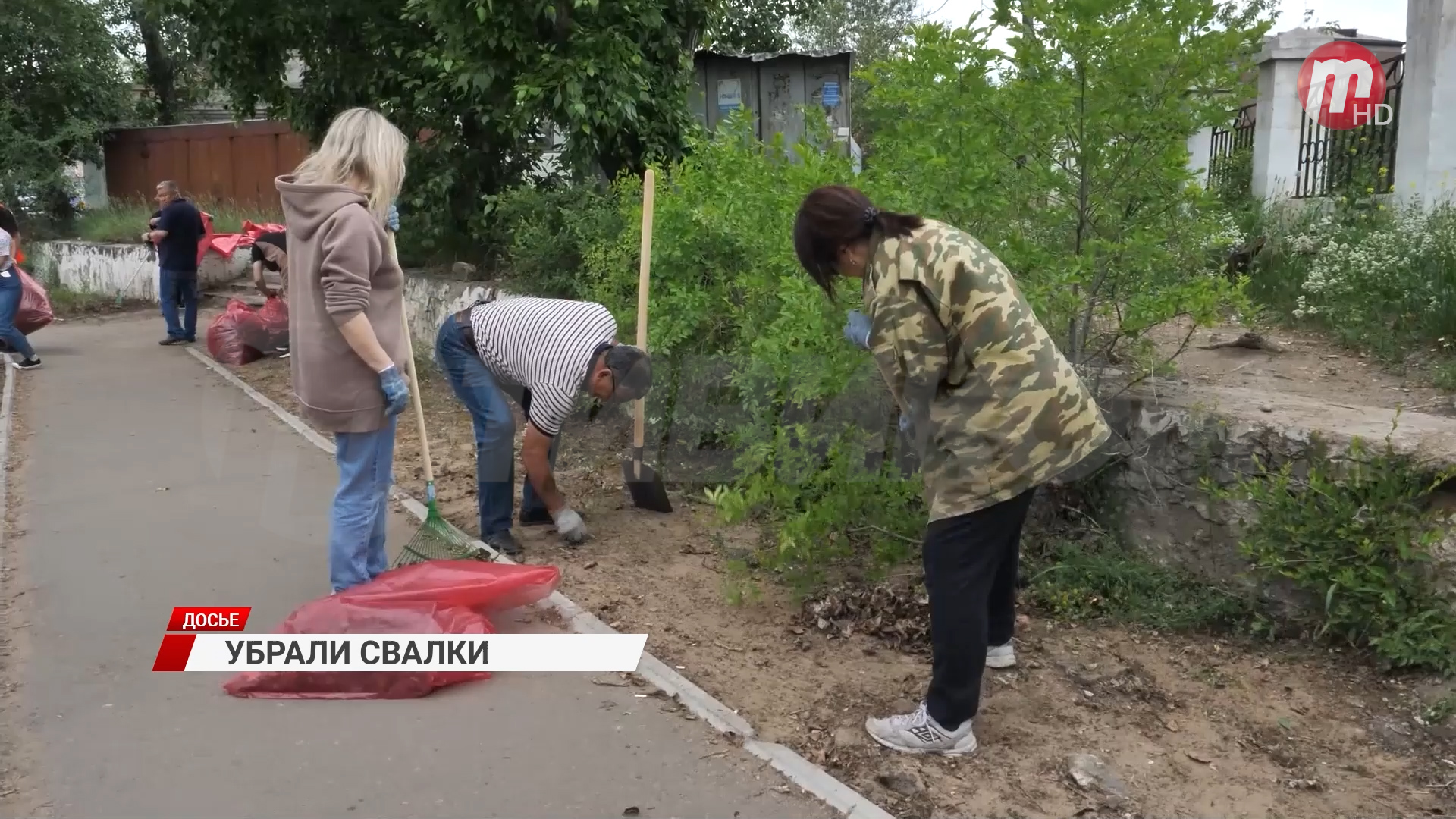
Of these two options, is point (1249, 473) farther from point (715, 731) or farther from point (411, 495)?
point (411, 495)

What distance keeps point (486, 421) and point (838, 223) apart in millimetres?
2264

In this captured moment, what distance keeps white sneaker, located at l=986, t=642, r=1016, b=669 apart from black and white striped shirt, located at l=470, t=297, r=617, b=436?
76.0 inches

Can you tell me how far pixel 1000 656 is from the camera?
3738 millimetres

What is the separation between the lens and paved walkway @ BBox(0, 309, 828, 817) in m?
3.04

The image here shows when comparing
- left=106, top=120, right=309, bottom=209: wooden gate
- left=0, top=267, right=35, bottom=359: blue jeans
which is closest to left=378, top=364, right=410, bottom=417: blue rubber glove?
left=0, top=267, right=35, bottom=359: blue jeans

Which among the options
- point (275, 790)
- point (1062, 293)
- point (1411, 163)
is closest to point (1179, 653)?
point (1062, 293)

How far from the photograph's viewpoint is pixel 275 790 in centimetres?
307

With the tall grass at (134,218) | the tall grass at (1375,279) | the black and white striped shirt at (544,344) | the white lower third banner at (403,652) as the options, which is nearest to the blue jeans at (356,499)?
the white lower third banner at (403,652)

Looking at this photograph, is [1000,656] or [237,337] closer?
[1000,656]

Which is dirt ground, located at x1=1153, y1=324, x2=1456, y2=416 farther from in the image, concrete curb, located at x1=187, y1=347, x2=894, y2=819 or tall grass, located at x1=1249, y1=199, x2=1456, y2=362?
concrete curb, located at x1=187, y1=347, x2=894, y2=819

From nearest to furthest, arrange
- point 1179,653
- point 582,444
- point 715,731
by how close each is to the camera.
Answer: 1. point 715,731
2. point 1179,653
3. point 582,444

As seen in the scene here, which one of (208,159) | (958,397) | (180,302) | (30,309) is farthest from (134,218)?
(958,397)

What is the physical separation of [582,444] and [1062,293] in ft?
11.3

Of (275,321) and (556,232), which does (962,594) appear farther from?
(275,321)
